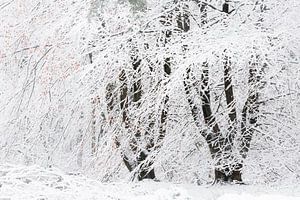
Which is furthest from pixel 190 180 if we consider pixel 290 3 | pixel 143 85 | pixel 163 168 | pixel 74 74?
pixel 290 3

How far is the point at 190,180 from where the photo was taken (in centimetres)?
1033

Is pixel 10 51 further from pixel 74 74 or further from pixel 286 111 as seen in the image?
pixel 286 111

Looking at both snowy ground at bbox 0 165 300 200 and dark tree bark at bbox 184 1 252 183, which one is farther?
dark tree bark at bbox 184 1 252 183

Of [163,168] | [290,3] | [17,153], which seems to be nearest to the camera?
[290,3]

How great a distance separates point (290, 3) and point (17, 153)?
20.9 ft

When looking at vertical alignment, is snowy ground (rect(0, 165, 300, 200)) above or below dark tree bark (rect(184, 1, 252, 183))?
above

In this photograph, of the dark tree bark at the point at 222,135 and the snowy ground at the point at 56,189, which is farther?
the dark tree bark at the point at 222,135

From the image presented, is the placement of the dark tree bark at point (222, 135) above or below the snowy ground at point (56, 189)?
below

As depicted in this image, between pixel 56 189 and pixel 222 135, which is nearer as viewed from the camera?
pixel 56 189

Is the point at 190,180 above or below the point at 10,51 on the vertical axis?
below

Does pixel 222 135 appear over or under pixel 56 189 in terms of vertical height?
under

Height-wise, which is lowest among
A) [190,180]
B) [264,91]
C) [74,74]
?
[190,180]

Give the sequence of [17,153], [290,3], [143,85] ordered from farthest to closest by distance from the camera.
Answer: [17,153] < [143,85] < [290,3]

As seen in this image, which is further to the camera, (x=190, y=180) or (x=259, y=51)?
(x=190, y=180)
